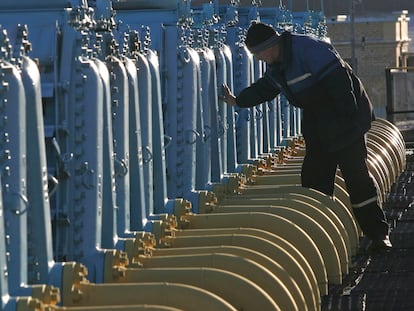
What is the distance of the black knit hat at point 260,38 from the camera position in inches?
402

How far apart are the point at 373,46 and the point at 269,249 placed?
32024 millimetres

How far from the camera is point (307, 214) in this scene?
390 inches

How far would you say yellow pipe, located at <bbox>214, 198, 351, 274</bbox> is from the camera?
948cm

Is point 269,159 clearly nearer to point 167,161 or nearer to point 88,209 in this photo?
point 167,161

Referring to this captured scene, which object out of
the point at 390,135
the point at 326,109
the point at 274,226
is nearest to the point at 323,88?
the point at 326,109

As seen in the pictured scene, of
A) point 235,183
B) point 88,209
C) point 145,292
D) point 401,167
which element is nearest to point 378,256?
point 235,183

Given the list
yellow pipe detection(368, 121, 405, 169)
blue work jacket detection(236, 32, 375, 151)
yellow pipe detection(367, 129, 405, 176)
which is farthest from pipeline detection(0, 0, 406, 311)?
yellow pipe detection(368, 121, 405, 169)

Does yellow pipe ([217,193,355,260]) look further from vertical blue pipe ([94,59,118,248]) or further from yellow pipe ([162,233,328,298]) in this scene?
vertical blue pipe ([94,59,118,248])

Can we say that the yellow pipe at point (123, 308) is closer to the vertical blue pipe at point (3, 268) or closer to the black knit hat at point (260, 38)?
the vertical blue pipe at point (3, 268)

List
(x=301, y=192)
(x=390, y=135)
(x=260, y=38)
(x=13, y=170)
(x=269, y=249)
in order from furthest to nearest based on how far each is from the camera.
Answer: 1. (x=390, y=135)
2. (x=301, y=192)
3. (x=260, y=38)
4. (x=269, y=249)
5. (x=13, y=170)

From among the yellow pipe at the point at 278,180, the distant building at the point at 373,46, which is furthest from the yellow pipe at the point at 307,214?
the distant building at the point at 373,46

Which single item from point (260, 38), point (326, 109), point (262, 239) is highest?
point (260, 38)

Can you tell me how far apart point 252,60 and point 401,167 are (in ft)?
10.8

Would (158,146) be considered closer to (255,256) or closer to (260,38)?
(260,38)
